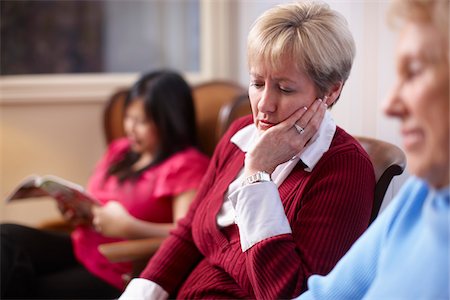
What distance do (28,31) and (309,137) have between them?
2.23 m

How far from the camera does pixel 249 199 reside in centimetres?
130

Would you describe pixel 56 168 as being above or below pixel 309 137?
below

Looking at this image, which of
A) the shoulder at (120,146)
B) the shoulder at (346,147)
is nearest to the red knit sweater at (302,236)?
the shoulder at (346,147)

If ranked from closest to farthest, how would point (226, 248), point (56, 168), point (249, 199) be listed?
point (249, 199) → point (226, 248) → point (56, 168)

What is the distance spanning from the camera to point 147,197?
2271 mm

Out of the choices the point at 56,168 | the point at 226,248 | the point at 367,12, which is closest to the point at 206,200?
the point at 226,248

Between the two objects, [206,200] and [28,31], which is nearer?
[206,200]

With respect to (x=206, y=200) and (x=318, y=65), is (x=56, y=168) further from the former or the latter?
(x=318, y=65)

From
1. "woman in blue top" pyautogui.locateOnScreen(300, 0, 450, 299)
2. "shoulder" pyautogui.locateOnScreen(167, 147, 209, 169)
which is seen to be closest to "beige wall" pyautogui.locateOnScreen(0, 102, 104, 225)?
"shoulder" pyautogui.locateOnScreen(167, 147, 209, 169)

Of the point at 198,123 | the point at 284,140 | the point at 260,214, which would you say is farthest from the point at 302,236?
the point at 198,123

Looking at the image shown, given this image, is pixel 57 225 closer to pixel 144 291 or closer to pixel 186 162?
pixel 186 162

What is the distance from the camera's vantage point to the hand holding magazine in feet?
7.18

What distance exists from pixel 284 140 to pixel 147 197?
1.00 meters

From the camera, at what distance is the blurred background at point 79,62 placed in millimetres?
3104
